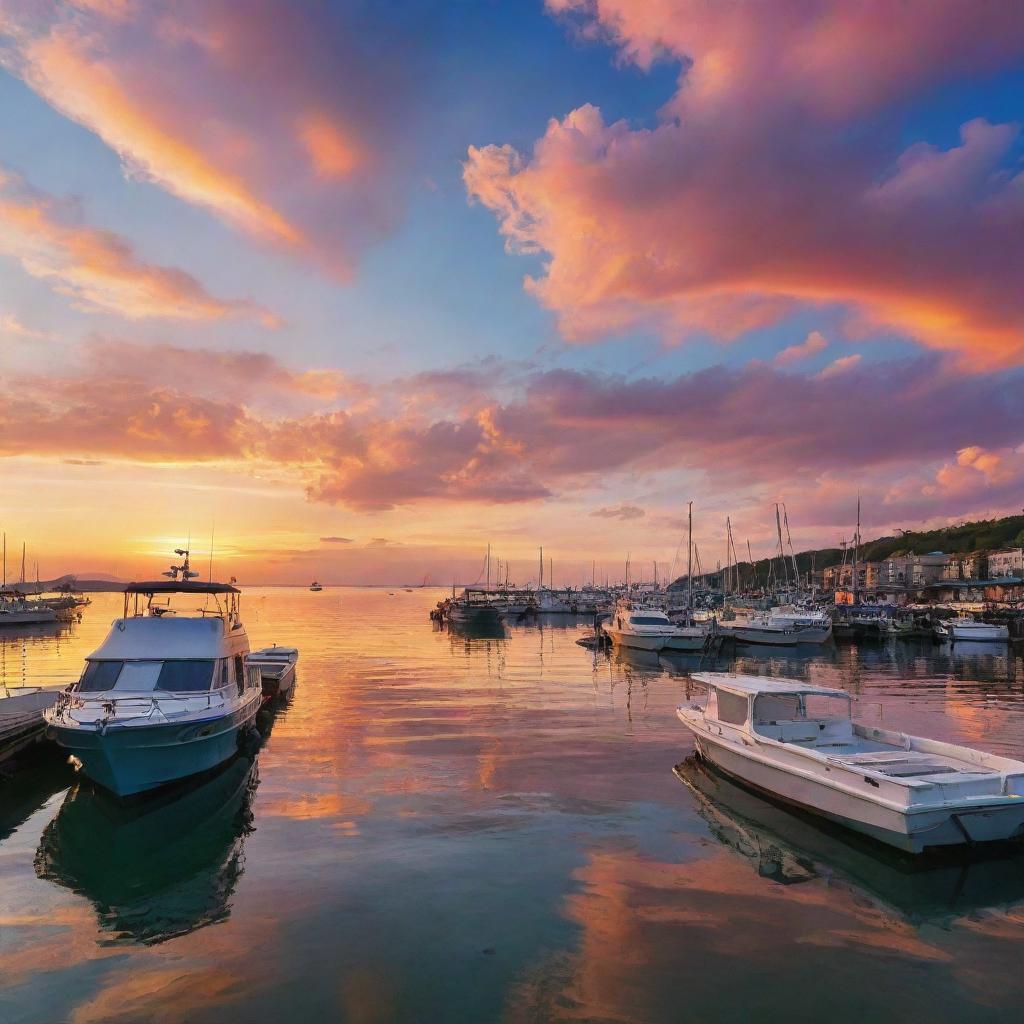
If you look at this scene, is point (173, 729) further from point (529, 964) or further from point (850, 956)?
point (850, 956)

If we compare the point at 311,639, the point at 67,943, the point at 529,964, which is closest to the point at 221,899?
the point at 67,943

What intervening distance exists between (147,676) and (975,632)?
71.2m

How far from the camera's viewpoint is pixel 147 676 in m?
20.7

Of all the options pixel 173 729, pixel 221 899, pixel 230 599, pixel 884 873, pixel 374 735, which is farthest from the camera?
pixel 230 599

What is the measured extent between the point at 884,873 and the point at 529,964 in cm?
746

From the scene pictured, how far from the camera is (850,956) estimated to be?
1019 centimetres

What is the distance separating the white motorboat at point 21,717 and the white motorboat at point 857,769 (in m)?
19.7

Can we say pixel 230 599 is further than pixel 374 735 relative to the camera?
Yes

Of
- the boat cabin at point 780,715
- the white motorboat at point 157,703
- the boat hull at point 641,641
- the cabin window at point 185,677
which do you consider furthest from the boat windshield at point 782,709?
the boat hull at point 641,641

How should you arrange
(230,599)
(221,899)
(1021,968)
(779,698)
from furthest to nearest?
1. (230,599)
2. (779,698)
3. (221,899)
4. (1021,968)

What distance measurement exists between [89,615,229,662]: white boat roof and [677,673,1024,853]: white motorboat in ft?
48.7

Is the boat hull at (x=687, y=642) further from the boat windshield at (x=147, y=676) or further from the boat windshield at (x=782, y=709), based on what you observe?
the boat windshield at (x=147, y=676)

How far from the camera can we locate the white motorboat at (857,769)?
1341 cm

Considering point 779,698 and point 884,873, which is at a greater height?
point 779,698
